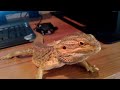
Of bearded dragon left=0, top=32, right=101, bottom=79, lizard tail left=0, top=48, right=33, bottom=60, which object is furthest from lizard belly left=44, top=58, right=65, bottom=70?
lizard tail left=0, top=48, right=33, bottom=60

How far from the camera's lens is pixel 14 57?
645 mm

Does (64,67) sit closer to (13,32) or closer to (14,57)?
(14,57)

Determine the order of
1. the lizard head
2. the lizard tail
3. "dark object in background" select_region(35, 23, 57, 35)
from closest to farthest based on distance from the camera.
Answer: the lizard head < the lizard tail < "dark object in background" select_region(35, 23, 57, 35)

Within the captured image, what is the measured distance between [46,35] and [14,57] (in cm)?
20

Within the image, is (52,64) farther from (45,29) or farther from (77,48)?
(45,29)

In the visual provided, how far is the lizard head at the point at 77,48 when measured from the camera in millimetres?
492

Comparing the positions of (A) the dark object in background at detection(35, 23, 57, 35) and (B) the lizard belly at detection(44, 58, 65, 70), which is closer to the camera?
(B) the lizard belly at detection(44, 58, 65, 70)

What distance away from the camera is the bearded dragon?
1.63ft

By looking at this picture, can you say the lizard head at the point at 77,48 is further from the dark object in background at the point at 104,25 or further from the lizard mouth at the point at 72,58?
the dark object in background at the point at 104,25

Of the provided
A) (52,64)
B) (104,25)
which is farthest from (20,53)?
(104,25)

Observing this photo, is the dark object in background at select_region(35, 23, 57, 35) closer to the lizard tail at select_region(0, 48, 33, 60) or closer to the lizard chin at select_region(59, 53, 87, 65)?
the lizard tail at select_region(0, 48, 33, 60)

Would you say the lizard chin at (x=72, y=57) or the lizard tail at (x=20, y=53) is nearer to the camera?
the lizard chin at (x=72, y=57)

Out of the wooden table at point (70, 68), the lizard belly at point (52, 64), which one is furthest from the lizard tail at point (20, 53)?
the lizard belly at point (52, 64)
